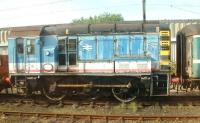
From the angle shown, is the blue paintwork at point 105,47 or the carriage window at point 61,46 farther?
the carriage window at point 61,46

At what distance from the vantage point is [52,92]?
18.6 metres

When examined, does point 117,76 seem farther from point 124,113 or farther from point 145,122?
point 145,122

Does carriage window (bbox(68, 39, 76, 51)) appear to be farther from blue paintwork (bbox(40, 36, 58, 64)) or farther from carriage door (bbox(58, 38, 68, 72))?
blue paintwork (bbox(40, 36, 58, 64))

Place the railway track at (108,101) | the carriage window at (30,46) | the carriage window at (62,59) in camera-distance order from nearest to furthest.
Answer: the railway track at (108,101)
the carriage window at (62,59)
the carriage window at (30,46)

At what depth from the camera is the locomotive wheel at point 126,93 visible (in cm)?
1772

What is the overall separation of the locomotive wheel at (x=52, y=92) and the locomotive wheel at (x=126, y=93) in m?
2.45

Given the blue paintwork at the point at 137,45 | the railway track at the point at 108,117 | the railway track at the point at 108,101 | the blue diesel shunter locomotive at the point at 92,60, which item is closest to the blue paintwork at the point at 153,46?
the blue diesel shunter locomotive at the point at 92,60

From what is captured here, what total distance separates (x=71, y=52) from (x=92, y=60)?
1.17 metres

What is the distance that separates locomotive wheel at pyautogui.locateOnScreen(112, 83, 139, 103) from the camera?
1772cm

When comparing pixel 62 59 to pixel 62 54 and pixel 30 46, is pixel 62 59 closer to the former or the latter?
pixel 62 54

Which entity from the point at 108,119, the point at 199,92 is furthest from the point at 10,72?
the point at 199,92

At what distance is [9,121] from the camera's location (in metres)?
14.2

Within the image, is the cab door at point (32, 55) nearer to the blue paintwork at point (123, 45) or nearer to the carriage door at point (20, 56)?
the carriage door at point (20, 56)

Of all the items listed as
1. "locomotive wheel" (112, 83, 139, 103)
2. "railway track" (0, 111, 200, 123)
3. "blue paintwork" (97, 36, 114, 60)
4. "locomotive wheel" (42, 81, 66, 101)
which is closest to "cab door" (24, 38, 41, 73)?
"locomotive wheel" (42, 81, 66, 101)
